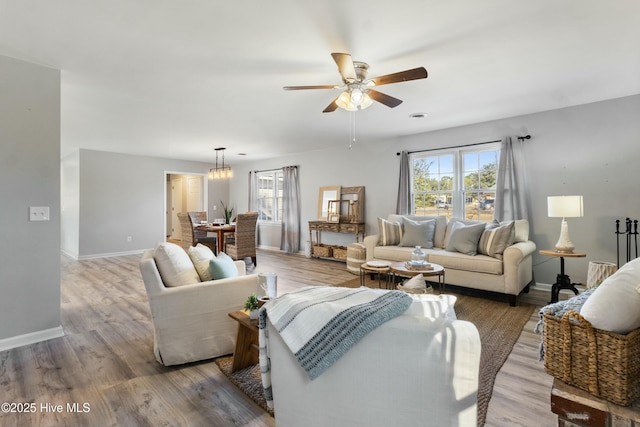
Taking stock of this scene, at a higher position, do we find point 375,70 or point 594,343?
point 375,70

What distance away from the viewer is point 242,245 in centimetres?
563

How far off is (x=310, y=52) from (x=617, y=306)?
2460mm

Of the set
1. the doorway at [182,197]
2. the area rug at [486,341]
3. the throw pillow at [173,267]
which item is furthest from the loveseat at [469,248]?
the doorway at [182,197]

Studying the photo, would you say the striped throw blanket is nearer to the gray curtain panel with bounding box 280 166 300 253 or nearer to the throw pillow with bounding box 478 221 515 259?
the throw pillow with bounding box 478 221 515 259

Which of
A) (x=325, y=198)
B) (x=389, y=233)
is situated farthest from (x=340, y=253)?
(x=389, y=233)

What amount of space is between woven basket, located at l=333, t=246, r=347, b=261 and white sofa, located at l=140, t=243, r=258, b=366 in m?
3.84

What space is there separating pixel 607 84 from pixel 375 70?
2532 millimetres

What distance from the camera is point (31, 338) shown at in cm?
259

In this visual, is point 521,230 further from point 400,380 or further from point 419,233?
point 400,380

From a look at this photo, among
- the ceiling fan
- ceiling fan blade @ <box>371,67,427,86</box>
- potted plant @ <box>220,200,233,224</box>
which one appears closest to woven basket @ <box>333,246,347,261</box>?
potted plant @ <box>220,200,233,224</box>

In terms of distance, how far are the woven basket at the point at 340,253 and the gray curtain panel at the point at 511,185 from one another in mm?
2772

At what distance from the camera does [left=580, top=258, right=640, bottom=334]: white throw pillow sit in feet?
3.42

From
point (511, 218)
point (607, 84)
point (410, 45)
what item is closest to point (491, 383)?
point (410, 45)

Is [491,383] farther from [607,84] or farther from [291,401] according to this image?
[607,84]
